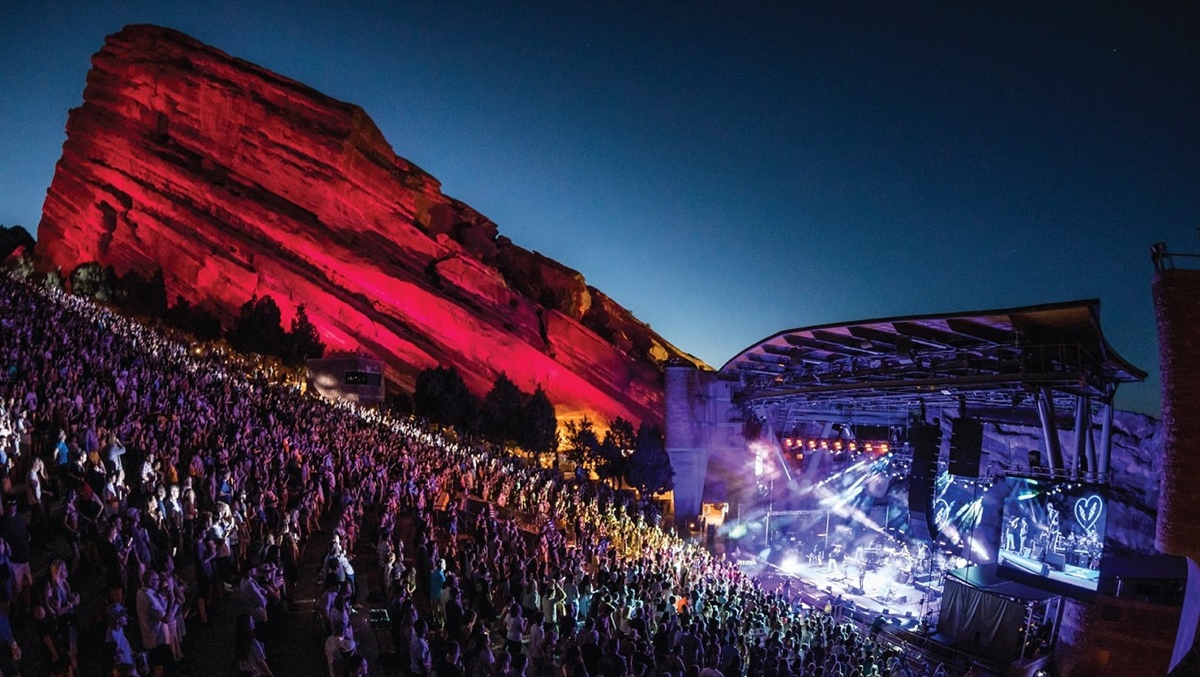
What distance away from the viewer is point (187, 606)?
9.21 meters

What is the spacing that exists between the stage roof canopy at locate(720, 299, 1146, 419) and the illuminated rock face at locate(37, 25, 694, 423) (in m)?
36.1

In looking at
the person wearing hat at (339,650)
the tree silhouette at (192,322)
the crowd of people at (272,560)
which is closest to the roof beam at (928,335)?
the crowd of people at (272,560)

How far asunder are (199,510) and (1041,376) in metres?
16.5

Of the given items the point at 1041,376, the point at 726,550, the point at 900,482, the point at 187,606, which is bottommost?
the point at 726,550

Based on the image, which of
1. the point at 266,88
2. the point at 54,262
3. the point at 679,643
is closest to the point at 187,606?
the point at 679,643

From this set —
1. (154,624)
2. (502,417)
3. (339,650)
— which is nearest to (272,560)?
(154,624)

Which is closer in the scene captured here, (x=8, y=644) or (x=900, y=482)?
(x=8, y=644)

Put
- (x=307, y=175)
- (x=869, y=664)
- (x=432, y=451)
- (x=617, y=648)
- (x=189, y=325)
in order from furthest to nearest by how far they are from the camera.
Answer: (x=307, y=175) < (x=189, y=325) < (x=432, y=451) < (x=869, y=664) < (x=617, y=648)

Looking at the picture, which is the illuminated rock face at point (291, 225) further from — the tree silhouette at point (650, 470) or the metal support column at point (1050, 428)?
the metal support column at point (1050, 428)

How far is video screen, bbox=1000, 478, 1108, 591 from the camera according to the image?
1605 cm

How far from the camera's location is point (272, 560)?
9734 millimetres

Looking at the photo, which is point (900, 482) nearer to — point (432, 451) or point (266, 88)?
point (432, 451)

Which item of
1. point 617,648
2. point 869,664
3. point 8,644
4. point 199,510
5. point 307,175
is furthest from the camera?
point 307,175

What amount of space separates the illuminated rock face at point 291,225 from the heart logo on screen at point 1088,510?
44186 mm
